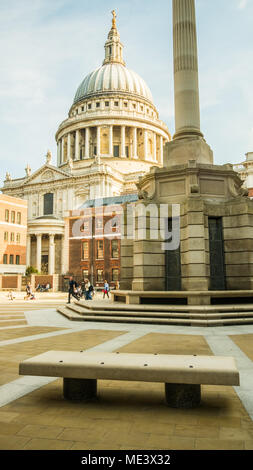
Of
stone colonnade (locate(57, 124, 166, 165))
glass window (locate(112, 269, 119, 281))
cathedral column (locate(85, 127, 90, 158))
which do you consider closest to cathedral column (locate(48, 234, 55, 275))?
glass window (locate(112, 269, 119, 281))

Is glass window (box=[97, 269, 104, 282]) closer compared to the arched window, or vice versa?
glass window (box=[97, 269, 104, 282])

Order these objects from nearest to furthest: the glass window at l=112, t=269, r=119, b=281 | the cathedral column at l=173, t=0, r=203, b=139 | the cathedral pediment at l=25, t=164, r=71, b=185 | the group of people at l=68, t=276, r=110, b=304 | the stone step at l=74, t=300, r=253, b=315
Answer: the stone step at l=74, t=300, r=253, b=315 < the cathedral column at l=173, t=0, r=203, b=139 < the group of people at l=68, t=276, r=110, b=304 < the glass window at l=112, t=269, r=119, b=281 < the cathedral pediment at l=25, t=164, r=71, b=185

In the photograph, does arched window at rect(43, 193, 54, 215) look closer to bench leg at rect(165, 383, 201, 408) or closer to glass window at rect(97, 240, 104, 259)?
glass window at rect(97, 240, 104, 259)

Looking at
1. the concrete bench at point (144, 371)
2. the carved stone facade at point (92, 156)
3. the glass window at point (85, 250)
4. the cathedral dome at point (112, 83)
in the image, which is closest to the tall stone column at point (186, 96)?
the concrete bench at point (144, 371)

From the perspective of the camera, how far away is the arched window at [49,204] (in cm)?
8545

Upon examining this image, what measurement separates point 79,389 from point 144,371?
3.30 ft

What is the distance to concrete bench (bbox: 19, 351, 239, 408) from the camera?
4.46 m

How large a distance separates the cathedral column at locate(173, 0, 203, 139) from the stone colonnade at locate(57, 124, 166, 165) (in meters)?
76.5

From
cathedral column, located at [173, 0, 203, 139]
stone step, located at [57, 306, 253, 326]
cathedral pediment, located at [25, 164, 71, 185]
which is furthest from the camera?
cathedral pediment, located at [25, 164, 71, 185]

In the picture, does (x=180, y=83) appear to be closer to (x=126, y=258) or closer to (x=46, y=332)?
(x=126, y=258)

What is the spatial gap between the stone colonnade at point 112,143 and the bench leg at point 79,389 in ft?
298

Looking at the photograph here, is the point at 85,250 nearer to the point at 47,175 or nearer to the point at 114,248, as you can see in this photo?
the point at 114,248

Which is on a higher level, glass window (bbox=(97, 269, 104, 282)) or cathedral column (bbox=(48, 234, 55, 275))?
cathedral column (bbox=(48, 234, 55, 275))
